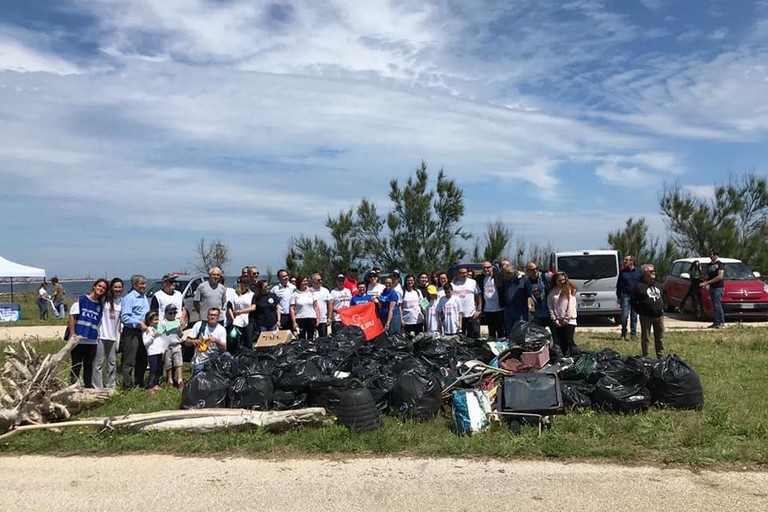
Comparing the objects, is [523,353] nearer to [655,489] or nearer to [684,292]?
[655,489]

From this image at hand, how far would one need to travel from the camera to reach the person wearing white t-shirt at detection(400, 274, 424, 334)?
37.0ft

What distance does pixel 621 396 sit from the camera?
6.70 m

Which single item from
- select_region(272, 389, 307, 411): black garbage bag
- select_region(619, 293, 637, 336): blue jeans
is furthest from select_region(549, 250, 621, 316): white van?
select_region(272, 389, 307, 411): black garbage bag

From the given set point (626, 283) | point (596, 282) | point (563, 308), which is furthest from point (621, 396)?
point (596, 282)

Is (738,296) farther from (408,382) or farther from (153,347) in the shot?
(153,347)

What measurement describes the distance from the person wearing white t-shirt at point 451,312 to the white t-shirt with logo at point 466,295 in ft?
0.21

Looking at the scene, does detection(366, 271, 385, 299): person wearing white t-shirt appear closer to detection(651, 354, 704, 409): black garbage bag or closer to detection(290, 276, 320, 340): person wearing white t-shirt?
detection(290, 276, 320, 340): person wearing white t-shirt

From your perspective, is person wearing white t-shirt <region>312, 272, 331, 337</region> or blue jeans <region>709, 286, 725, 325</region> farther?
blue jeans <region>709, 286, 725, 325</region>

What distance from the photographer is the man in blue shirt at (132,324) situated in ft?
28.5

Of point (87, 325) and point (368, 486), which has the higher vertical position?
point (87, 325)

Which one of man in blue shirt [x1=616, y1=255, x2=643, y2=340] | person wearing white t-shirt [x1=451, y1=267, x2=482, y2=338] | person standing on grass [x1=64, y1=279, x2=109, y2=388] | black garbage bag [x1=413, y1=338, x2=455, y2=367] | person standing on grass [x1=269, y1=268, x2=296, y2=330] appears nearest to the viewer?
person standing on grass [x1=64, y1=279, x2=109, y2=388]

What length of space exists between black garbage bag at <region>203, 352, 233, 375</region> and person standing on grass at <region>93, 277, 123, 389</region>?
1562mm

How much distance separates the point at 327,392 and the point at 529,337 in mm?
2854

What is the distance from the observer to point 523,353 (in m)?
7.99
